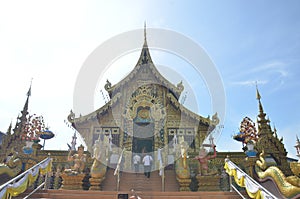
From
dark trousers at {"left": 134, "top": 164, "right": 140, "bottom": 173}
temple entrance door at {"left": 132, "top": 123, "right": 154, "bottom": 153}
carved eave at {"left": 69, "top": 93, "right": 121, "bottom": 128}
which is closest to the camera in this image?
dark trousers at {"left": 134, "top": 164, "right": 140, "bottom": 173}

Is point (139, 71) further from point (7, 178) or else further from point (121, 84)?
point (7, 178)

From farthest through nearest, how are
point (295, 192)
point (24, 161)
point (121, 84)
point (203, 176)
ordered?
point (121, 84) < point (203, 176) < point (24, 161) < point (295, 192)

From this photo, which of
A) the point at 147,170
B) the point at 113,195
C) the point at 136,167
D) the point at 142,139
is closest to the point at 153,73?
the point at 142,139

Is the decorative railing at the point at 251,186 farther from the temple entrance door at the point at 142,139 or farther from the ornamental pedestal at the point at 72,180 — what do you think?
the temple entrance door at the point at 142,139

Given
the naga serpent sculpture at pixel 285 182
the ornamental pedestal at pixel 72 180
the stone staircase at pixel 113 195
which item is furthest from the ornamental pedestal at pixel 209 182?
the ornamental pedestal at pixel 72 180

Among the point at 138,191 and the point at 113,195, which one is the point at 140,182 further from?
the point at 113,195

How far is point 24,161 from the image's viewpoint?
346 inches

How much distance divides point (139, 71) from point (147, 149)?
5378 mm

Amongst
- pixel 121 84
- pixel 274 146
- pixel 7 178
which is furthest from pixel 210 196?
pixel 121 84

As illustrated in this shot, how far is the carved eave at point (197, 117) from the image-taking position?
50.4 feet

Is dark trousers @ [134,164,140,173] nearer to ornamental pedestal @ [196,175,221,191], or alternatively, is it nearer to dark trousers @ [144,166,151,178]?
dark trousers @ [144,166,151,178]

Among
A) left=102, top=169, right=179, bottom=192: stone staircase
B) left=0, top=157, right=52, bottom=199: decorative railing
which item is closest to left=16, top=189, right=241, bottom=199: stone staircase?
left=0, top=157, right=52, bottom=199: decorative railing

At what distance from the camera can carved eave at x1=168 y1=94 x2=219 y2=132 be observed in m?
15.4

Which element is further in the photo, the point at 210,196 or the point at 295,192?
the point at 210,196
